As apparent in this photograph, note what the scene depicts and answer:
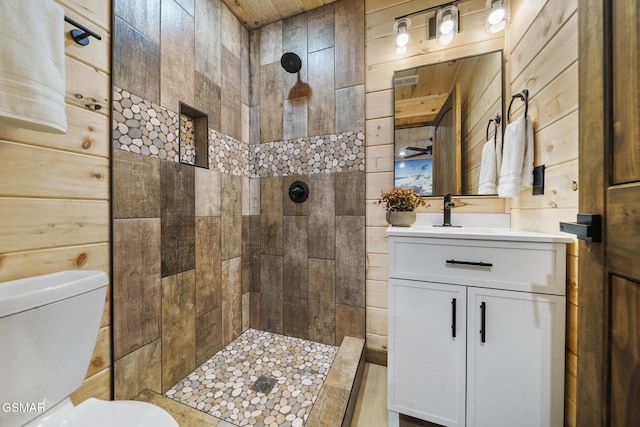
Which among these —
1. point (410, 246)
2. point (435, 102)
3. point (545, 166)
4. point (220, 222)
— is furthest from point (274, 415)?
point (435, 102)

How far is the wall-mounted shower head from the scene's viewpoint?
5.43 ft

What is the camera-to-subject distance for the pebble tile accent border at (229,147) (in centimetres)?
108

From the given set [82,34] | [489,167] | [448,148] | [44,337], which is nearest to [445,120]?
[448,148]

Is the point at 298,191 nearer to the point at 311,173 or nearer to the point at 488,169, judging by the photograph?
the point at 311,173

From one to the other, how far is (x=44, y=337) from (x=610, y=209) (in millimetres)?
1524

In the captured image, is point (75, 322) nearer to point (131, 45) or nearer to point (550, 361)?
point (131, 45)

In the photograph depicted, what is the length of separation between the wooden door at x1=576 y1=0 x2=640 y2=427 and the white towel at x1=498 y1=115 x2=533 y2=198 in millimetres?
541

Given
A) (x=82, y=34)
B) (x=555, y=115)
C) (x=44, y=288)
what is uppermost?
(x=82, y=34)

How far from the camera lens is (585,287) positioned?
62 cm

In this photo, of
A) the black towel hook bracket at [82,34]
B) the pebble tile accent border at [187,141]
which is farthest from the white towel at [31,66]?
the pebble tile accent border at [187,141]

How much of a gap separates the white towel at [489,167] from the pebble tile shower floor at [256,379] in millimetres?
1395

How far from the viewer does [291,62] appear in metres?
1.66

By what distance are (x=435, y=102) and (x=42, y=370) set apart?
6.88 feet

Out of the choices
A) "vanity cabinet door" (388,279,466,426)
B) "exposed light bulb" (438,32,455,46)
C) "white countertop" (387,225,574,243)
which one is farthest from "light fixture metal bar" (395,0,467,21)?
"vanity cabinet door" (388,279,466,426)
